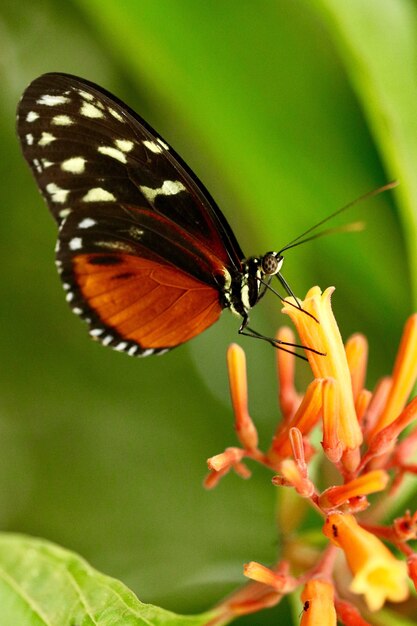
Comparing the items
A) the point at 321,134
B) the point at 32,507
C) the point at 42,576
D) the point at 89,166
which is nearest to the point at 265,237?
the point at 321,134

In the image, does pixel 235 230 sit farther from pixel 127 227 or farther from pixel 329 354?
pixel 329 354

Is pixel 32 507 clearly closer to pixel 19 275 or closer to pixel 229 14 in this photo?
pixel 19 275

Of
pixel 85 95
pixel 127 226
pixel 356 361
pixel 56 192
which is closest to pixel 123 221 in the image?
pixel 127 226

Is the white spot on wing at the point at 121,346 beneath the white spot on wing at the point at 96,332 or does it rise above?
beneath

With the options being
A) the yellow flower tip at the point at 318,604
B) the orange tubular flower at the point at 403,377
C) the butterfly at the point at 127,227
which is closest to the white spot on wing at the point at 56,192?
the butterfly at the point at 127,227

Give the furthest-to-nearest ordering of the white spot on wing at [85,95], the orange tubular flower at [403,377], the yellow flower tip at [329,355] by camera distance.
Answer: the white spot on wing at [85,95] → the orange tubular flower at [403,377] → the yellow flower tip at [329,355]

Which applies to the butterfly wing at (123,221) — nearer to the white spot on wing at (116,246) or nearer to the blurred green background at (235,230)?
the white spot on wing at (116,246)

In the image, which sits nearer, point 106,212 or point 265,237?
point 106,212

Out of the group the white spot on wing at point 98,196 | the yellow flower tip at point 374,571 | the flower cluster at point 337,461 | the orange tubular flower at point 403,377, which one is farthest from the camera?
the white spot on wing at point 98,196
